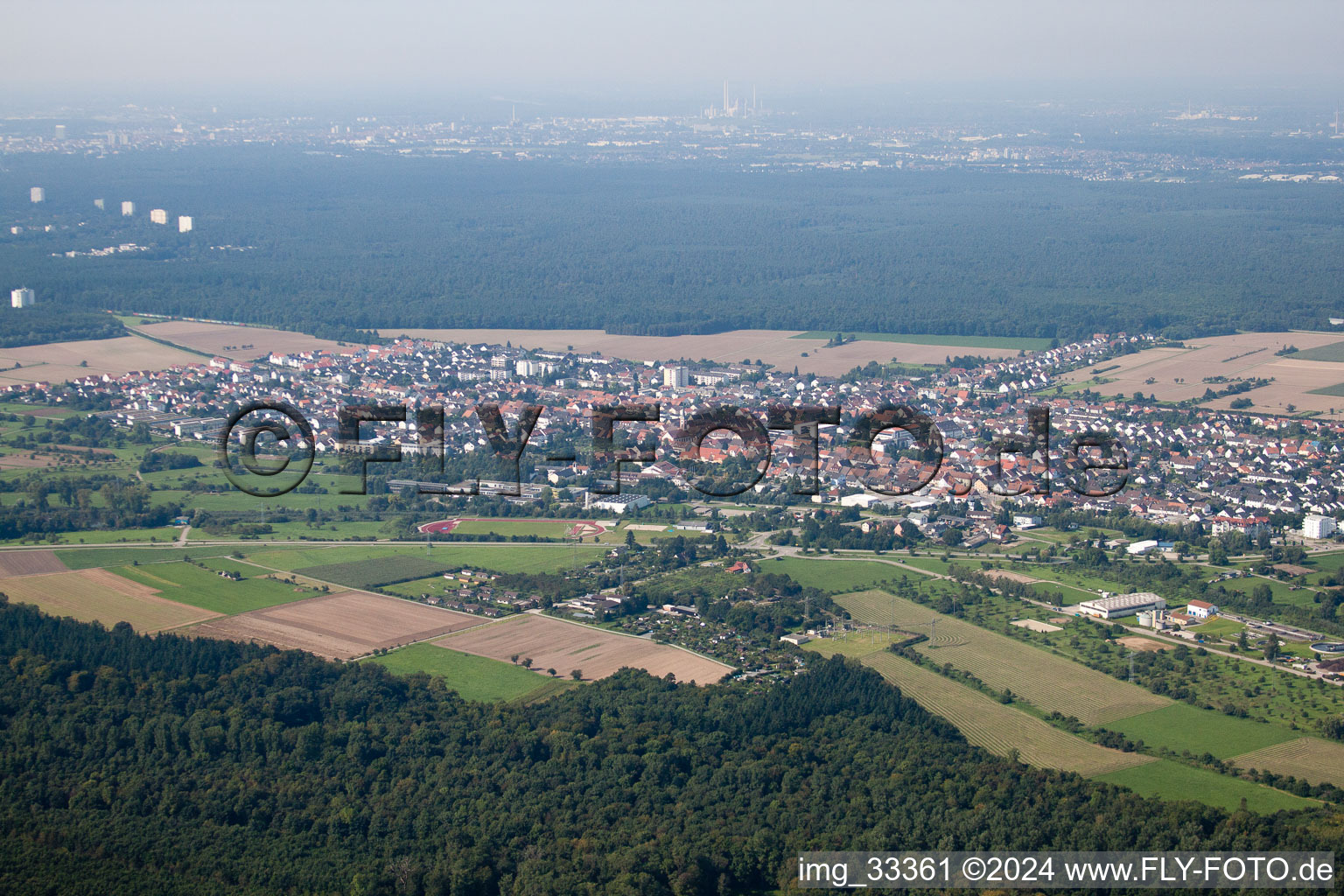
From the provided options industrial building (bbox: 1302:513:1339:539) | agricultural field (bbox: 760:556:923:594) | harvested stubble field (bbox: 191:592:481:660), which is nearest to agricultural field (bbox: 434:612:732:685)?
harvested stubble field (bbox: 191:592:481:660)

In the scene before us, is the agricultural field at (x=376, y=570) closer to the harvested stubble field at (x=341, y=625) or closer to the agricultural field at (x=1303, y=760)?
the harvested stubble field at (x=341, y=625)

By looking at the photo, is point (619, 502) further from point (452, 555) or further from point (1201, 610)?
point (1201, 610)

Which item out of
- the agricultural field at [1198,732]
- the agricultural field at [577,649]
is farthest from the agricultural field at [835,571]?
the agricultural field at [1198,732]

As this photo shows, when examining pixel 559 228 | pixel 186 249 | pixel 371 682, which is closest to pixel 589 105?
pixel 559 228

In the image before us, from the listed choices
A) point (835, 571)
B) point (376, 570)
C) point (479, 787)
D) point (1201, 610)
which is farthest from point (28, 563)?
point (1201, 610)

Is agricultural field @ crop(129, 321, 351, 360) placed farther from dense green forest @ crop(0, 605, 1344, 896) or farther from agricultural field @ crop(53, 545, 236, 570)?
dense green forest @ crop(0, 605, 1344, 896)

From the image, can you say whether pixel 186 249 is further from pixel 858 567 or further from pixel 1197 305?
pixel 858 567
